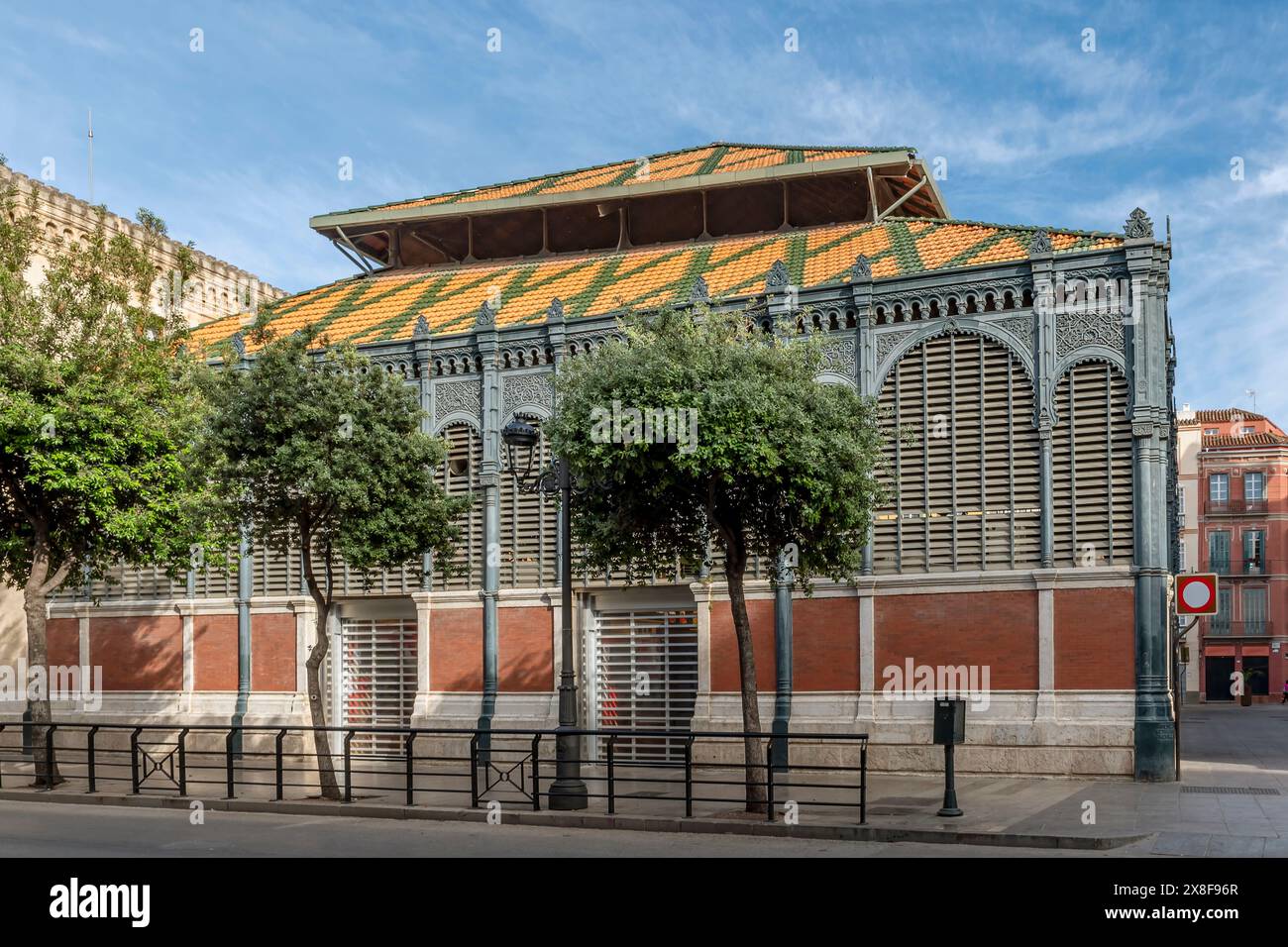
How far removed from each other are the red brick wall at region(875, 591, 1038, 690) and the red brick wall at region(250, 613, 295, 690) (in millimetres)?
13860

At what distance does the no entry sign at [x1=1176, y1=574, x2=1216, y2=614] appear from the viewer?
78.7 ft

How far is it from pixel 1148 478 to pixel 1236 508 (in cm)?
5797

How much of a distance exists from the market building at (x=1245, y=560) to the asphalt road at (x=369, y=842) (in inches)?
2607

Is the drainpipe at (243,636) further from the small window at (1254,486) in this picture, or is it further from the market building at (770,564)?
the small window at (1254,486)

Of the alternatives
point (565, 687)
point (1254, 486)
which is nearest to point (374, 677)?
point (565, 687)

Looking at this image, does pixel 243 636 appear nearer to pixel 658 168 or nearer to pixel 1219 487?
pixel 658 168

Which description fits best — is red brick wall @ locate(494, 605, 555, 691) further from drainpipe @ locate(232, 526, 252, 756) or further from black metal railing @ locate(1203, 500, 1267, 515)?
black metal railing @ locate(1203, 500, 1267, 515)

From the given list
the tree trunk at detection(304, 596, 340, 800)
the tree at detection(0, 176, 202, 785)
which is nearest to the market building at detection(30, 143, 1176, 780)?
the tree at detection(0, 176, 202, 785)

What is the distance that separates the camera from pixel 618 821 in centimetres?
1891

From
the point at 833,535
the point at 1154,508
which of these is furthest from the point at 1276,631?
the point at 833,535

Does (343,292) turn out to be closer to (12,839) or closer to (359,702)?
(359,702)

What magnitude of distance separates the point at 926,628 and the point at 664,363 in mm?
8906

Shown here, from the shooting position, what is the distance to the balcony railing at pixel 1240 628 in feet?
250

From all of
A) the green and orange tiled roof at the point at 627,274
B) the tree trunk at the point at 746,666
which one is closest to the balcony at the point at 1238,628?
the green and orange tiled roof at the point at 627,274
